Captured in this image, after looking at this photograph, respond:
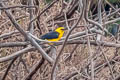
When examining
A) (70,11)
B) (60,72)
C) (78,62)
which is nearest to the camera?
(70,11)

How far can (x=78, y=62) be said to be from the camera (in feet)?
13.5

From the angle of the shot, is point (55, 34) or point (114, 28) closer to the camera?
point (55, 34)

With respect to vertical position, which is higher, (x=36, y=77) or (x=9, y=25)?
(x=9, y=25)

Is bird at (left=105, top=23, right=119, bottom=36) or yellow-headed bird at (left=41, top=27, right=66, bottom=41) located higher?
yellow-headed bird at (left=41, top=27, right=66, bottom=41)

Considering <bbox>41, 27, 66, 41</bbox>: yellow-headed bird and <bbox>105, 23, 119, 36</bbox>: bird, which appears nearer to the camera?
<bbox>105, 23, 119, 36</bbox>: bird

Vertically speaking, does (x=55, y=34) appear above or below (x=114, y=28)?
above

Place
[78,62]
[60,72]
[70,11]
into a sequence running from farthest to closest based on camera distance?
[78,62], [60,72], [70,11]

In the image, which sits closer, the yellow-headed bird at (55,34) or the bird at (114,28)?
the bird at (114,28)

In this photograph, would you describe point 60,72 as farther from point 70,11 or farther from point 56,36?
point 70,11

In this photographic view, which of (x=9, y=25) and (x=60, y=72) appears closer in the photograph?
(x=60, y=72)

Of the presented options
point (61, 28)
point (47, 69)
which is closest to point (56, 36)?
point (61, 28)

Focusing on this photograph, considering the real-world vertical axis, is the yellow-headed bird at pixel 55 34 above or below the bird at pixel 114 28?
above

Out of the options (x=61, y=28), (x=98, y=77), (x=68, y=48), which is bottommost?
(x=98, y=77)

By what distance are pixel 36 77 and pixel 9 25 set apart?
0.86 meters
